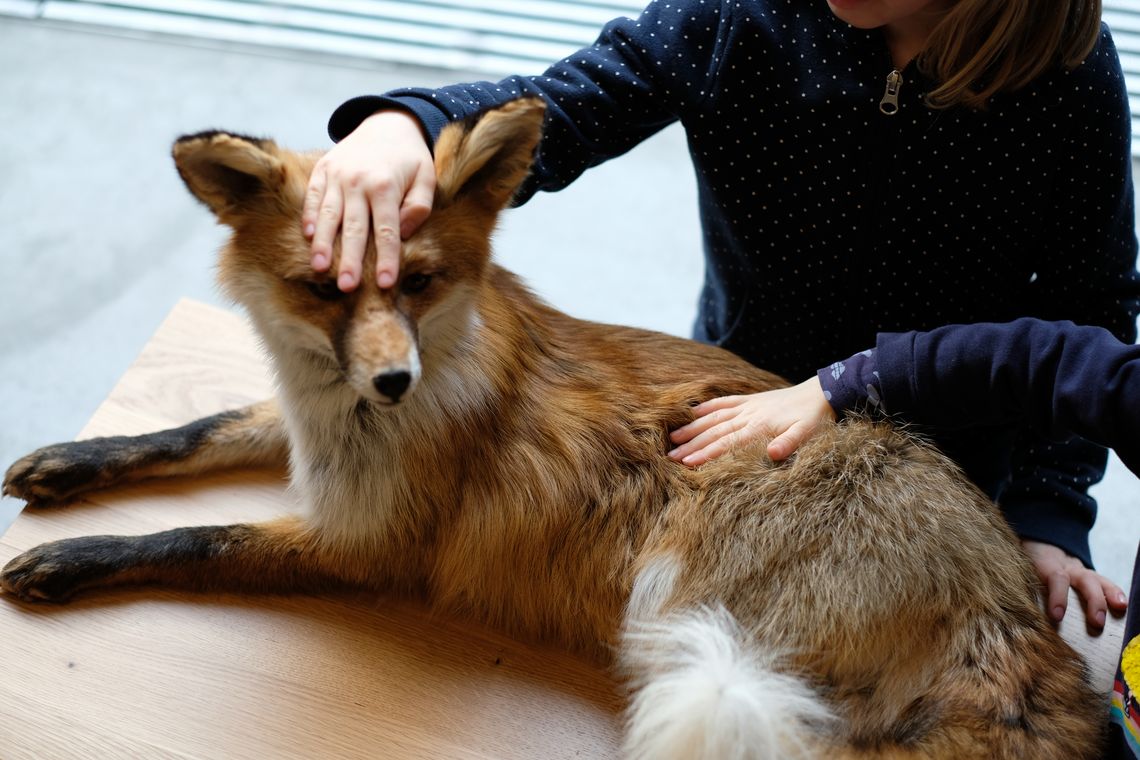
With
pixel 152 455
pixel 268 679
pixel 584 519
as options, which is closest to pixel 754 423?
pixel 584 519

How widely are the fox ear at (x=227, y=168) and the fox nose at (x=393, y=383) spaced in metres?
0.29

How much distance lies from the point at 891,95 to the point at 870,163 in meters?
0.11

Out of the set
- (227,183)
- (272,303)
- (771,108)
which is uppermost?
(771,108)

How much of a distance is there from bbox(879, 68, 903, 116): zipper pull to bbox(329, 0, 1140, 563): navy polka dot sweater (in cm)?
1

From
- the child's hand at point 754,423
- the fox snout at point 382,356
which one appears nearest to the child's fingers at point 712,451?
the child's hand at point 754,423

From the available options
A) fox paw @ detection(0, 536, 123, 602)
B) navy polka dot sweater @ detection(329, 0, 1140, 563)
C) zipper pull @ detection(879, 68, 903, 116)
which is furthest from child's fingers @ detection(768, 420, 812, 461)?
fox paw @ detection(0, 536, 123, 602)

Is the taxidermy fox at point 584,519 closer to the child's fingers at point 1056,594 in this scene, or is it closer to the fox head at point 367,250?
the fox head at point 367,250

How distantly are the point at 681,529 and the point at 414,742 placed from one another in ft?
1.51

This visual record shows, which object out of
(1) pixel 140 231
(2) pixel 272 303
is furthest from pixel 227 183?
(1) pixel 140 231

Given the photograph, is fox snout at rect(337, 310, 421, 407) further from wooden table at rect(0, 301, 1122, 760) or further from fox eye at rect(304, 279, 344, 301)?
wooden table at rect(0, 301, 1122, 760)

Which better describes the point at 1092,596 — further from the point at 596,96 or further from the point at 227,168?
the point at 227,168

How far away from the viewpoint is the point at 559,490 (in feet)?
4.43

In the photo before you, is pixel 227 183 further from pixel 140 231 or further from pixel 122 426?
pixel 140 231

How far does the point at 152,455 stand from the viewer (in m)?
1.49
